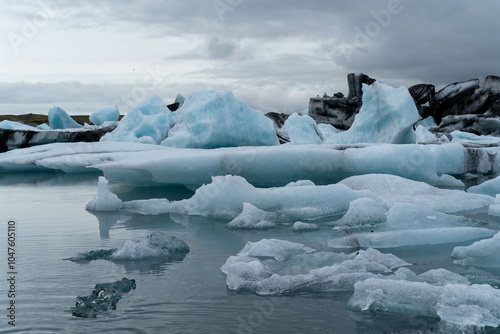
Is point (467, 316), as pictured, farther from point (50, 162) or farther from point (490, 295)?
point (50, 162)

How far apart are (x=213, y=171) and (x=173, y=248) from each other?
181 inches

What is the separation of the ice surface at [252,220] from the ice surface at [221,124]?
355 inches

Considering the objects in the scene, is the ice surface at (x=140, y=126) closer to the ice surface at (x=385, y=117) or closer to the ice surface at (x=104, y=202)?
the ice surface at (x=385, y=117)

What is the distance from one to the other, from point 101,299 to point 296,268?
1485 mm

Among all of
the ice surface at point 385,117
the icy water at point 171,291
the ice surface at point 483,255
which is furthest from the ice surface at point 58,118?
the ice surface at point 483,255

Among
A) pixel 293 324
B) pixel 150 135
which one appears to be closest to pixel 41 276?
pixel 293 324

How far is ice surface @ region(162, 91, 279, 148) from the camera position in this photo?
614 inches

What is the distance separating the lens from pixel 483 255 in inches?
176

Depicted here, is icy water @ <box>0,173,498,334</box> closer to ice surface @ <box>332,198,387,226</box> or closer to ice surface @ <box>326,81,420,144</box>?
ice surface @ <box>332,198,387,226</box>

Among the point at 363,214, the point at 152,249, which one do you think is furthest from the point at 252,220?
the point at 152,249

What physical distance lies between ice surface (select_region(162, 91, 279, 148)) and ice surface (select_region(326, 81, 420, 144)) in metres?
2.56

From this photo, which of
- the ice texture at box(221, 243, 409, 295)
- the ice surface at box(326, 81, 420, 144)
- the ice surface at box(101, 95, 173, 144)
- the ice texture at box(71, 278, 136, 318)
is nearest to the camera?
the ice texture at box(71, 278, 136, 318)

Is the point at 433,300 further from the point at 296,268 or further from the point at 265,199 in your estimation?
the point at 265,199

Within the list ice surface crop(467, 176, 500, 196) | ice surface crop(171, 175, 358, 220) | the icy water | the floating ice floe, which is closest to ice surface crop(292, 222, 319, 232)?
the icy water
